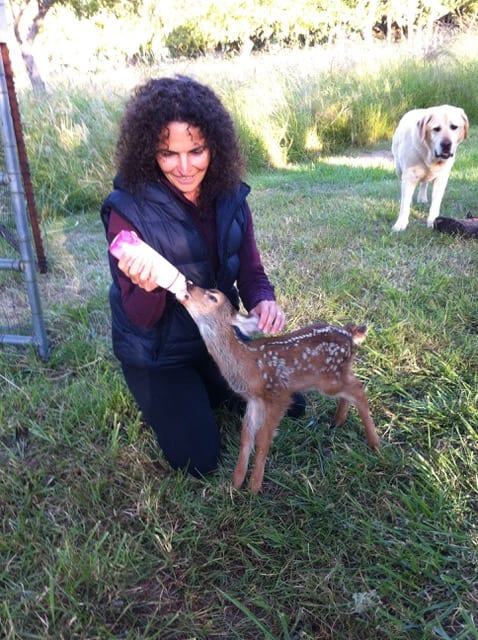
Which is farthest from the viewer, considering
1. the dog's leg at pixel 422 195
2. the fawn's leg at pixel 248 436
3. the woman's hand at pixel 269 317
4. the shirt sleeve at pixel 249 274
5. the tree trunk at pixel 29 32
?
the tree trunk at pixel 29 32

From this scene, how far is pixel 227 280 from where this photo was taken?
2.72 m

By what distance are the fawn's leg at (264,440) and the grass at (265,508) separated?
0.25 ft

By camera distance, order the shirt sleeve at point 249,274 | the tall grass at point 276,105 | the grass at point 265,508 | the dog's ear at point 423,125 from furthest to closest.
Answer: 1. the tall grass at point 276,105
2. the dog's ear at point 423,125
3. the shirt sleeve at point 249,274
4. the grass at point 265,508

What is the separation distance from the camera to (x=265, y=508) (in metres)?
2.22

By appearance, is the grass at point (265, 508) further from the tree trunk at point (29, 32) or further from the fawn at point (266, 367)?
the tree trunk at point (29, 32)

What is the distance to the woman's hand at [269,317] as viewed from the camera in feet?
8.27

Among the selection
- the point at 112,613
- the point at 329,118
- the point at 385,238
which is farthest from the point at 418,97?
the point at 112,613

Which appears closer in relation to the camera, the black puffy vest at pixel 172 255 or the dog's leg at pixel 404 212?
the black puffy vest at pixel 172 255

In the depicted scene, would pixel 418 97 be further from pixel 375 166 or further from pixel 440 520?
pixel 440 520

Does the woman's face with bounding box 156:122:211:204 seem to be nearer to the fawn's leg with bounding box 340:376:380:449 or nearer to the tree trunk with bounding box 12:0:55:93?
the fawn's leg with bounding box 340:376:380:449

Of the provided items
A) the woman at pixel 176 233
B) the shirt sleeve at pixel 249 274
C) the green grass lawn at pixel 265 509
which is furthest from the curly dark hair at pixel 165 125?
the green grass lawn at pixel 265 509

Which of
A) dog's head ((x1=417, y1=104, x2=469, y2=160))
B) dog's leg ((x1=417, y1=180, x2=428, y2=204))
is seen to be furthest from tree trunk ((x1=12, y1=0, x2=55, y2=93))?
dog's head ((x1=417, y1=104, x2=469, y2=160))

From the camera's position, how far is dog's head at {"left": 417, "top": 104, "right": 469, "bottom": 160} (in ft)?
16.3

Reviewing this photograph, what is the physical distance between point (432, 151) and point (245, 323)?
12.0 feet
